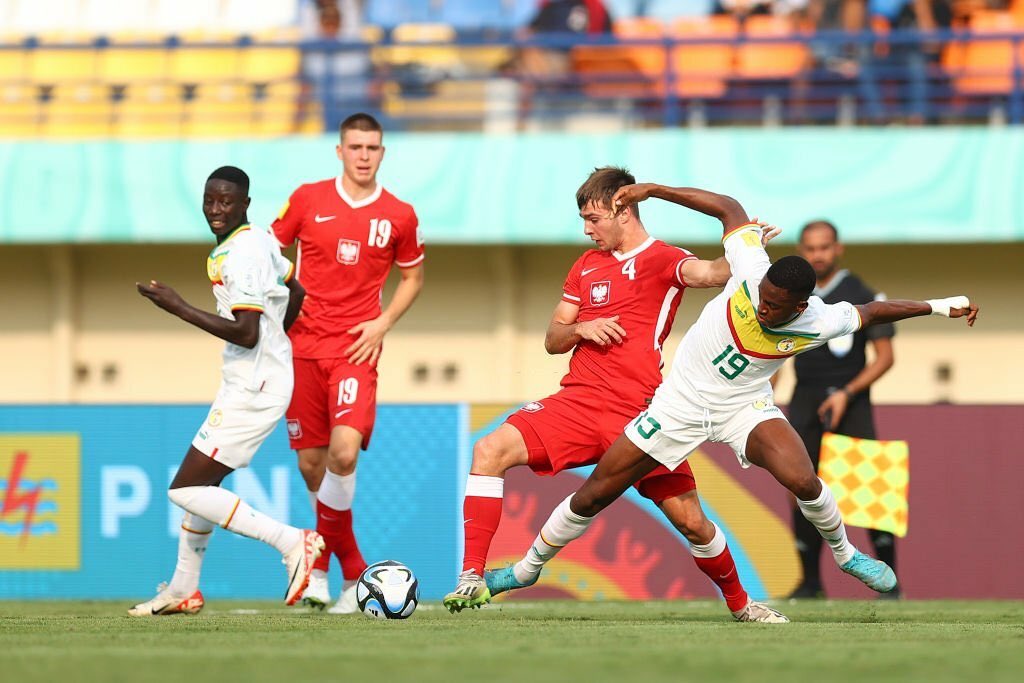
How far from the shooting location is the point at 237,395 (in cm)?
731

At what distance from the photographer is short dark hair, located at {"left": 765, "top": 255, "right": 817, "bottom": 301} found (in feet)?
20.1

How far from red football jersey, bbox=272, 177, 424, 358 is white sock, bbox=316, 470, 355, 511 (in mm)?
658

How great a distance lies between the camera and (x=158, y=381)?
14227 mm

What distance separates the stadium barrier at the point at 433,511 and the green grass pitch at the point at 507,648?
2650 mm

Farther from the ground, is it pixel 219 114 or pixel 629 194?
pixel 219 114

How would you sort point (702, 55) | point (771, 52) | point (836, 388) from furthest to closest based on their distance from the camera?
point (702, 55) → point (771, 52) → point (836, 388)

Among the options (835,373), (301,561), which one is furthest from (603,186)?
(835,373)

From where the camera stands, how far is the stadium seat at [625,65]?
13383mm

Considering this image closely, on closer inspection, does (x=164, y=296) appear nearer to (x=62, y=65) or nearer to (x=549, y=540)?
(x=549, y=540)

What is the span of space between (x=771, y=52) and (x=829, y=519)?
7729 mm

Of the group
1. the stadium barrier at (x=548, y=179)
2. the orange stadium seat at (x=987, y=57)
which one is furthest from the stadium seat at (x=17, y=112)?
the orange stadium seat at (x=987, y=57)

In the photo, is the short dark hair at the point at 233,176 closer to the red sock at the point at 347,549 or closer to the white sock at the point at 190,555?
the white sock at the point at 190,555

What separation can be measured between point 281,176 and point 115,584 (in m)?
4.14

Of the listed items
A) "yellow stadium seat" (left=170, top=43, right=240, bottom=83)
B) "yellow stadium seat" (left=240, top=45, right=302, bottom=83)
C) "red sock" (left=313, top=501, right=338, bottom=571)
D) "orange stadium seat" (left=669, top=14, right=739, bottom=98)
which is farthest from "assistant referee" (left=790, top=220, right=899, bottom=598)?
"yellow stadium seat" (left=170, top=43, right=240, bottom=83)
